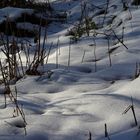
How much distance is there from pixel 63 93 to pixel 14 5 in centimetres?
363

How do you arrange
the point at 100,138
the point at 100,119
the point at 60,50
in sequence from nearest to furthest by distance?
the point at 100,138 < the point at 100,119 < the point at 60,50

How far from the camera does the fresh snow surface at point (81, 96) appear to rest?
191 cm

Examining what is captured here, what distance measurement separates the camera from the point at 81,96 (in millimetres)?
2338

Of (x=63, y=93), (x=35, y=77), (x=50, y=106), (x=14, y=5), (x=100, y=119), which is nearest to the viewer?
(x=100, y=119)

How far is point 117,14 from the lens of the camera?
473cm

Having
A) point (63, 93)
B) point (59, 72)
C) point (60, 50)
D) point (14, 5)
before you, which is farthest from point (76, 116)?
point (14, 5)

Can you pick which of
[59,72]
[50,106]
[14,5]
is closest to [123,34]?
[59,72]

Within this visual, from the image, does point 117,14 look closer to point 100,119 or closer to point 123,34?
point 123,34

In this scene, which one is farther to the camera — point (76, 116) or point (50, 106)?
point (50, 106)

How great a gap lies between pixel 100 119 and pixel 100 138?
7.8 inches

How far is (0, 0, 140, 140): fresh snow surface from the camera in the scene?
1.91 meters

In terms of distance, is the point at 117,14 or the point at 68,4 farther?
the point at 68,4

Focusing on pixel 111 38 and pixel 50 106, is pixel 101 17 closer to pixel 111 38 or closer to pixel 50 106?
pixel 111 38

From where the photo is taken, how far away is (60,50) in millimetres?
3562
